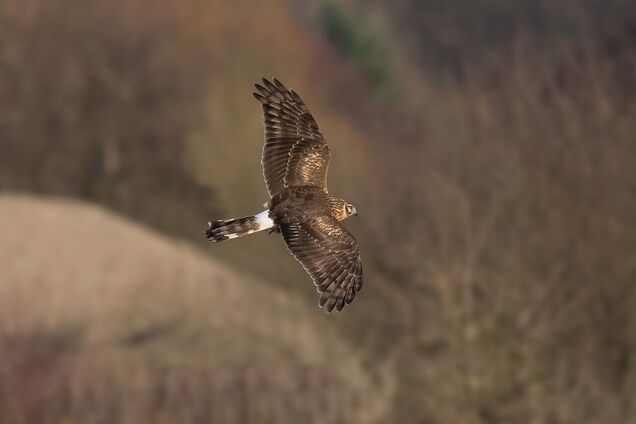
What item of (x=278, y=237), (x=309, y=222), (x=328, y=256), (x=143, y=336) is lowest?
(x=328, y=256)

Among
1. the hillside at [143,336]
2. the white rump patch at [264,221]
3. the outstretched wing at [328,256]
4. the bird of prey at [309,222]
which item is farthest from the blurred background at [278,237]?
the white rump patch at [264,221]

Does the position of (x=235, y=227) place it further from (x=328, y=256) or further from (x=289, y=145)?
(x=289, y=145)

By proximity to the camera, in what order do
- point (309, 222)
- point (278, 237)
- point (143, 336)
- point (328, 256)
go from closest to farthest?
1. point (309, 222)
2. point (328, 256)
3. point (143, 336)
4. point (278, 237)

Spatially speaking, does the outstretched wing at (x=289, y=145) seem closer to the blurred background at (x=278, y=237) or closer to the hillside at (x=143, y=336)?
the blurred background at (x=278, y=237)

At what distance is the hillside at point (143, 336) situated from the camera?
890 inches

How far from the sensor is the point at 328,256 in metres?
11.0

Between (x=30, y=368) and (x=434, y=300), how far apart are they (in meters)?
6.25

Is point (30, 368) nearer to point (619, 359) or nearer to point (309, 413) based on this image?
point (309, 413)

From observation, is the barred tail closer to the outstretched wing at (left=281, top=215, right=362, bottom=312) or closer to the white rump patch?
the white rump patch

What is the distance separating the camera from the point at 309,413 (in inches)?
872

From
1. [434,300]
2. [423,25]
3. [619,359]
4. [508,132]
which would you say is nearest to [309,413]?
[434,300]

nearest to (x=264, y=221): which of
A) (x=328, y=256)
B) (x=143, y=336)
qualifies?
(x=328, y=256)

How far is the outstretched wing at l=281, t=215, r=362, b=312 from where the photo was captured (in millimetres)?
10852

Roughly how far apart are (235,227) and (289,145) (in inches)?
46.0
